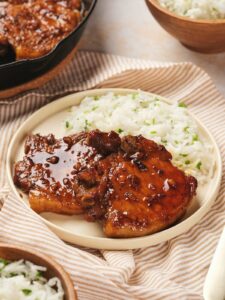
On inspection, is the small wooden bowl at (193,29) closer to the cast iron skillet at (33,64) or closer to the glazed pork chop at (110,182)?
the cast iron skillet at (33,64)

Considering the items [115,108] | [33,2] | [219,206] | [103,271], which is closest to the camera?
[103,271]

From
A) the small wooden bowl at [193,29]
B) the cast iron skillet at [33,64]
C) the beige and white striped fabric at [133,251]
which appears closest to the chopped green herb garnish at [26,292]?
the beige and white striped fabric at [133,251]

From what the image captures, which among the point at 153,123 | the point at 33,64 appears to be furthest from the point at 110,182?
the point at 33,64

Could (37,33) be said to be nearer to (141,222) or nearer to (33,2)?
(33,2)

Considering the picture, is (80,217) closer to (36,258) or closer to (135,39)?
(36,258)

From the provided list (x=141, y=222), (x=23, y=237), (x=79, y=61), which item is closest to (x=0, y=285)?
(x=23, y=237)

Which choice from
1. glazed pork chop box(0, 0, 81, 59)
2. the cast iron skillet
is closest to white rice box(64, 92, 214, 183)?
the cast iron skillet
